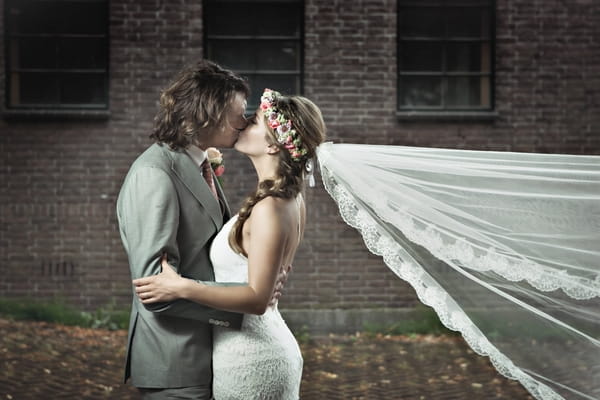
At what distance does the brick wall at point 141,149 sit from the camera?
8.21 meters

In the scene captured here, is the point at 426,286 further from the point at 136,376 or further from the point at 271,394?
the point at 136,376

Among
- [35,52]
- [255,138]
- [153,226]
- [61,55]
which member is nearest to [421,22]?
[61,55]

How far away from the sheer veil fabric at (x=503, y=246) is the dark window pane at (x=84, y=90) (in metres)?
5.79

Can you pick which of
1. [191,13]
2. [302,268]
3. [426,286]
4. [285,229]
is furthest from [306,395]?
[191,13]

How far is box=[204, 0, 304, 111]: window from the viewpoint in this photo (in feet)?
27.9

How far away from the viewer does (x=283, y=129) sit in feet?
9.41

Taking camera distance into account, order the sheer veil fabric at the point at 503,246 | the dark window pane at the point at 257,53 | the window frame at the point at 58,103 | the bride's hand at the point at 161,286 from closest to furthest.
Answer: the bride's hand at the point at 161,286
the sheer veil fabric at the point at 503,246
the window frame at the point at 58,103
the dark window pane at the point at 257,53

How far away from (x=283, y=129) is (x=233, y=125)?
21cm

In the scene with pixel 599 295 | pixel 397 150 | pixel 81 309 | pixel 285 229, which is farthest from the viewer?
pixel 81 309

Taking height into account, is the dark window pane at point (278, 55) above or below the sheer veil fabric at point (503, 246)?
above

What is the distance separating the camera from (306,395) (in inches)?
236

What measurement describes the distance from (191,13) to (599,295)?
627 cm

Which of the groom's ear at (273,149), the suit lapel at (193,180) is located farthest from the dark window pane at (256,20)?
the suit lapel at (193,180)

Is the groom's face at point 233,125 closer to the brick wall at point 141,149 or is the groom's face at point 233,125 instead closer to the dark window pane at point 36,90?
the brick wall at point 141,149
